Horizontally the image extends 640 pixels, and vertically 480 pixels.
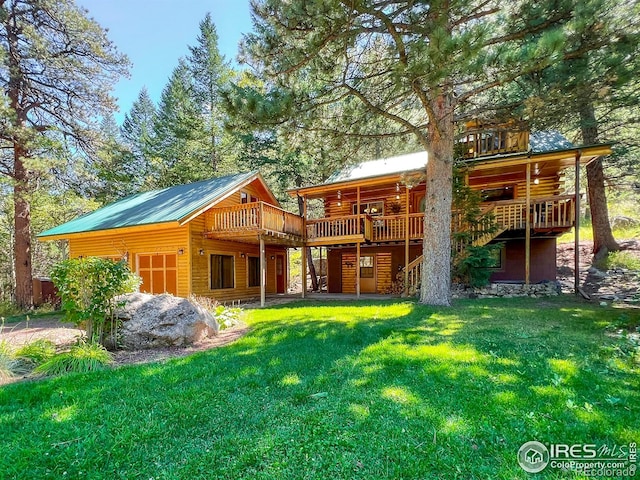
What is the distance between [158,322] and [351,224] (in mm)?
8883

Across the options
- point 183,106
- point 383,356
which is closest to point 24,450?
point 383,356

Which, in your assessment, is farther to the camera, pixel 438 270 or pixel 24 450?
pixel 438 270

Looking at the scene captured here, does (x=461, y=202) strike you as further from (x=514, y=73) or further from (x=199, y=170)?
(x=199, y=170)

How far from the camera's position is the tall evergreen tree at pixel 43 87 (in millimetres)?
12039

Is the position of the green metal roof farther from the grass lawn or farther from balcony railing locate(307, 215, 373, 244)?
the grass lawn

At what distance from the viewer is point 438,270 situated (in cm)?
884

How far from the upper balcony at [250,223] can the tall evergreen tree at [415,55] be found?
14.7 ft

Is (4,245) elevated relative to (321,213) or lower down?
lower down

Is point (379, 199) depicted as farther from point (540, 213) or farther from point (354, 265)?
point (540, 213)

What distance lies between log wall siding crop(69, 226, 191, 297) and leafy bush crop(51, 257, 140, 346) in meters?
6.27

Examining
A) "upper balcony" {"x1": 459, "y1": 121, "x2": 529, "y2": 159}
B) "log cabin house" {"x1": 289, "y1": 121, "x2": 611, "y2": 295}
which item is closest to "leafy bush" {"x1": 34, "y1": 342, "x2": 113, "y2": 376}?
"log cabin house" {"x1": 289, "y1": 121, "x2": 611, "y2": 295}

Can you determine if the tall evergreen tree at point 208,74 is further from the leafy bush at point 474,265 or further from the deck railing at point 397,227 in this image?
the leafy bush at point 474,265

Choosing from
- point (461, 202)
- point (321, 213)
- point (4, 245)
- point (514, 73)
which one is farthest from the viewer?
point (321, 213)

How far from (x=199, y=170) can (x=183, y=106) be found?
4423 millimetres
